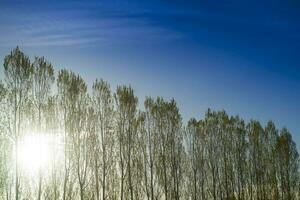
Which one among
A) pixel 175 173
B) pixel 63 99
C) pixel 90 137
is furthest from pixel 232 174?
pixel 63 99

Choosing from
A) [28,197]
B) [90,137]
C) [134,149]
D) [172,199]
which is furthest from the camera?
[172,199]

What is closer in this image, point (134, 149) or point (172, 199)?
point (134, 149)

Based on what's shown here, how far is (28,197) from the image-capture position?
22.9m

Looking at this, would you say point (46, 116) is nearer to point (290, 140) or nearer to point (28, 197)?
point (28, 197)

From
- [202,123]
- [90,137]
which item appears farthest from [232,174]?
[90,137]

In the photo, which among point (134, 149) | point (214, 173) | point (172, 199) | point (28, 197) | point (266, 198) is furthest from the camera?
point (266, 198)

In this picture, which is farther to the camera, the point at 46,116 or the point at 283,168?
the point at 283,168

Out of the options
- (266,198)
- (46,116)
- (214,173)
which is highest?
(46,116)

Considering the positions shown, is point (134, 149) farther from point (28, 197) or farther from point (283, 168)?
point (283, 168)

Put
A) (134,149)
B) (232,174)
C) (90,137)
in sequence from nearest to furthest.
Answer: (90,137) < (134,149) < (232,174)

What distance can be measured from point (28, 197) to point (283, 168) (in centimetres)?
3287

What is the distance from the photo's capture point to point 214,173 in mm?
37344

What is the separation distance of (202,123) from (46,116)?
1858 centimetres

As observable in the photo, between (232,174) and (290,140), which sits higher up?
(290,140)
